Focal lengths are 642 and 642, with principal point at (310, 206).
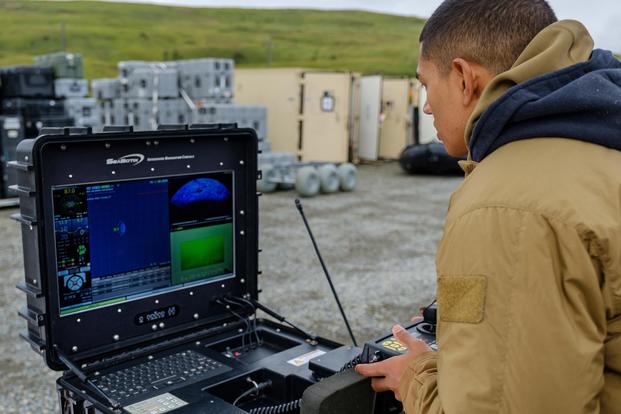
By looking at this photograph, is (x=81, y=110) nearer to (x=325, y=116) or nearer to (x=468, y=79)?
(x=325, y=116)

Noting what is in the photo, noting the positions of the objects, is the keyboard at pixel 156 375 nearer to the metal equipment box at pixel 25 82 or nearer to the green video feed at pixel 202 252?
the green video feed at pixel 202 252

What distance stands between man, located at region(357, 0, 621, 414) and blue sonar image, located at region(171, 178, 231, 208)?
1.17 metres

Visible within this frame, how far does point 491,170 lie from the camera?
1.32 m

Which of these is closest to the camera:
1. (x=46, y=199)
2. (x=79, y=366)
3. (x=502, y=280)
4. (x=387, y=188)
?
(x=502, y=280)

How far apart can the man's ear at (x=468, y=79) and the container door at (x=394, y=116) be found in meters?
16.1

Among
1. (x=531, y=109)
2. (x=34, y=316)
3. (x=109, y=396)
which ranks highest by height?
(x=531, y=109)

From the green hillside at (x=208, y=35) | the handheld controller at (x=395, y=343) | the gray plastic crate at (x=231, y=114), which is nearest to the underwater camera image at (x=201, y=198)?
the handheld controller at (x=395, y=343)

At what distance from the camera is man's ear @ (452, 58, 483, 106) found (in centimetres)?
145

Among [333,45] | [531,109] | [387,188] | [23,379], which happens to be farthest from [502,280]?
[333,45]

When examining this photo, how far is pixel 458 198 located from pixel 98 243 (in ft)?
4.11

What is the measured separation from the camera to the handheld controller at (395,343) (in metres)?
1.80

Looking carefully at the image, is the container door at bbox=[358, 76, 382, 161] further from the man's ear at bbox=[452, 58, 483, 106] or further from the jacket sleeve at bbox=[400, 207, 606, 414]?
the jacket sleeve at bbox=[400, 207, 606, 414]

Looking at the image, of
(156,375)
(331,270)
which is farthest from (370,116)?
(156,375)

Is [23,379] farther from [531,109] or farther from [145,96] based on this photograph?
[145,96]
